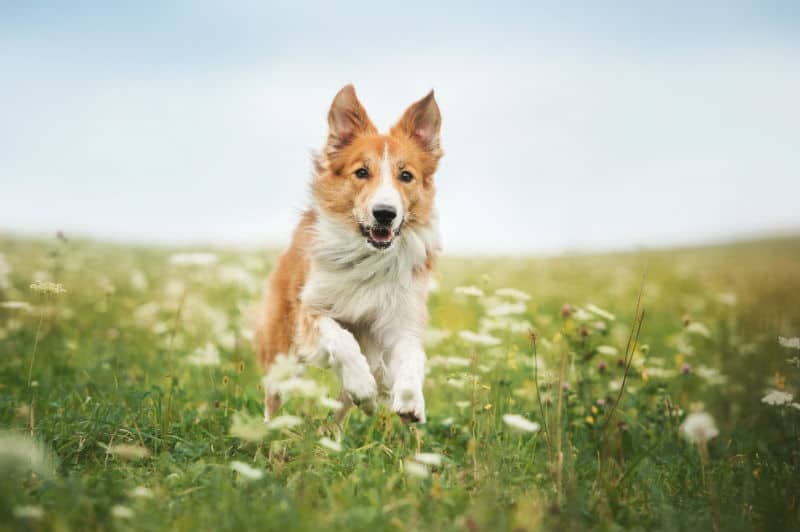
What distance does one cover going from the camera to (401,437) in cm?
416

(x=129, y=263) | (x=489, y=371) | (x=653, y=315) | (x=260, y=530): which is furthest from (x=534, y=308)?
(x=129, y=263)

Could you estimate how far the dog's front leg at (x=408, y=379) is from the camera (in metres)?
3.55

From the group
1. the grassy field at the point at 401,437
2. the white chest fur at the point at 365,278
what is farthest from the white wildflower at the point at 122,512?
the white chest fur at the point at 365,278

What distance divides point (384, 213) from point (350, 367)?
103cm

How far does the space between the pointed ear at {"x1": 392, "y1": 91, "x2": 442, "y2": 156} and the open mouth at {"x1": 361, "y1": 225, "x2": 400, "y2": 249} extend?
940mm

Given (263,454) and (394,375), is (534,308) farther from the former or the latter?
(263,454)

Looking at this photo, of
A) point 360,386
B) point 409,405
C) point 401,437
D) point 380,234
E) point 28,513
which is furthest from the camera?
point 380,234

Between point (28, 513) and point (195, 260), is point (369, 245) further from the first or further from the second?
point (28, 513)

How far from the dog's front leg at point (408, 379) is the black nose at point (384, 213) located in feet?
2.70

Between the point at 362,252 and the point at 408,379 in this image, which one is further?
the point at 362,252

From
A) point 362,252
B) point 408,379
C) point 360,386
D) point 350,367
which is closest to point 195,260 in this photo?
point 350,367

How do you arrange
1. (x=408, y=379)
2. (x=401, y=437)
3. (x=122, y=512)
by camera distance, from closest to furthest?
(x=122, y=512), (x=408, y=379), (x=401, y=437)

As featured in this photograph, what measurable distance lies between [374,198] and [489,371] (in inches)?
57.0

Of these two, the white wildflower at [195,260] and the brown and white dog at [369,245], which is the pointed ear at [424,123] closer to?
the brown and white dog at [369,245]
